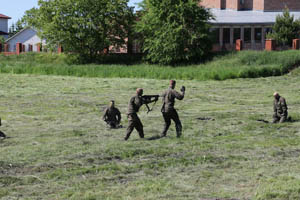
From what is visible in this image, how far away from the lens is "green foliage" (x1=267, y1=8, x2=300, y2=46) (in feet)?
163

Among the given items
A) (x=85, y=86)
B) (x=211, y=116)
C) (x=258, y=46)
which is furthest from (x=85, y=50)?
(x=211, y=116)

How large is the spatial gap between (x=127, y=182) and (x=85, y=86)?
22938 millimetres

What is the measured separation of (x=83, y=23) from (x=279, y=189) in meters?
42.9

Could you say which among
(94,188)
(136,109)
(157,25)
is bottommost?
(94,188)

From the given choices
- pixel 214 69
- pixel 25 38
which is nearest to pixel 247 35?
pixel 214 69

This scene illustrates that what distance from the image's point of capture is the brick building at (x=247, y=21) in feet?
182

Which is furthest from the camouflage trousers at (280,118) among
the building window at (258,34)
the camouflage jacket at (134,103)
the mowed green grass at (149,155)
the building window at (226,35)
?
the building window at (226,35)

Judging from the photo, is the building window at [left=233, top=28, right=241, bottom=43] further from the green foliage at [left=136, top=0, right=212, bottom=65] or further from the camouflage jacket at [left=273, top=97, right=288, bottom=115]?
the camouflage jacket at [left=273, top=97, right=288, bottom=115]

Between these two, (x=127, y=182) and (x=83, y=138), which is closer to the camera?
(x=127, y=182)

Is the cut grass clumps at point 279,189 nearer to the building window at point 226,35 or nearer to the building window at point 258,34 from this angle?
the building window at point 258,34

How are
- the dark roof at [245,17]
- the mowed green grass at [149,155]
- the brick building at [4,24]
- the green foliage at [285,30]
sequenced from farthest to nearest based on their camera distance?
1. the brick building at [4,24]
2. the dark roof at [245,17]
3. the green foliage at [285,30]
4. the mowed green grass at [149,155]

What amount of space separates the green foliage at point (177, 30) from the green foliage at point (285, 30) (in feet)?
21.0

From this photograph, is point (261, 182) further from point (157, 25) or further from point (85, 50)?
point (85, 50)

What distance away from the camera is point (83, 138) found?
569 inches
